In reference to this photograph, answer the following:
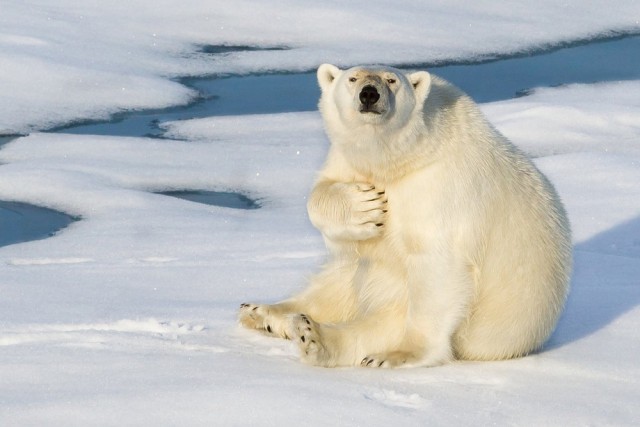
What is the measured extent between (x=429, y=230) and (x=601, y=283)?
1290 millimetres

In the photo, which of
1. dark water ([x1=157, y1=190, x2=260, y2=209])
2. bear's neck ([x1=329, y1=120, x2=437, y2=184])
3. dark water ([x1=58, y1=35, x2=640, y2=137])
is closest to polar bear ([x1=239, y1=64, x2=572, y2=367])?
bear's neck ([x1=329, y1=120, x2=437, y2=184])

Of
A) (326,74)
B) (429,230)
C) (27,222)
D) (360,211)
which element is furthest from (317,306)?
(27,222)

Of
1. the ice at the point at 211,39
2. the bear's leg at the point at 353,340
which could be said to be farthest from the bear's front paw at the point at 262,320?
the ice at the point at 211,39

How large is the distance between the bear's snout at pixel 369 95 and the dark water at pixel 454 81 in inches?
176

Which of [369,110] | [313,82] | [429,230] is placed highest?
[369,110]

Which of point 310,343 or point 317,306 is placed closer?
point 310,343

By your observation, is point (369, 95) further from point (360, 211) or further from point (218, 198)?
point (218, 198)

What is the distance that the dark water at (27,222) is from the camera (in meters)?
5.32

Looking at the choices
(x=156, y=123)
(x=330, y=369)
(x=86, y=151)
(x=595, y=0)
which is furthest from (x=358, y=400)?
(x=595, y=0)

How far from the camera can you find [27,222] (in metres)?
5.56

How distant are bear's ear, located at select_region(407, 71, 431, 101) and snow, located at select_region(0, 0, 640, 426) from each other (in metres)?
0.76

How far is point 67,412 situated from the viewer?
2.59 m

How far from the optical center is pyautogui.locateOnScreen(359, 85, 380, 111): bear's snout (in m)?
3.15

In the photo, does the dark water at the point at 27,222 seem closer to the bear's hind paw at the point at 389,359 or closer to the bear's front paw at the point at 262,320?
the bear's front paw at the point at 262,320
